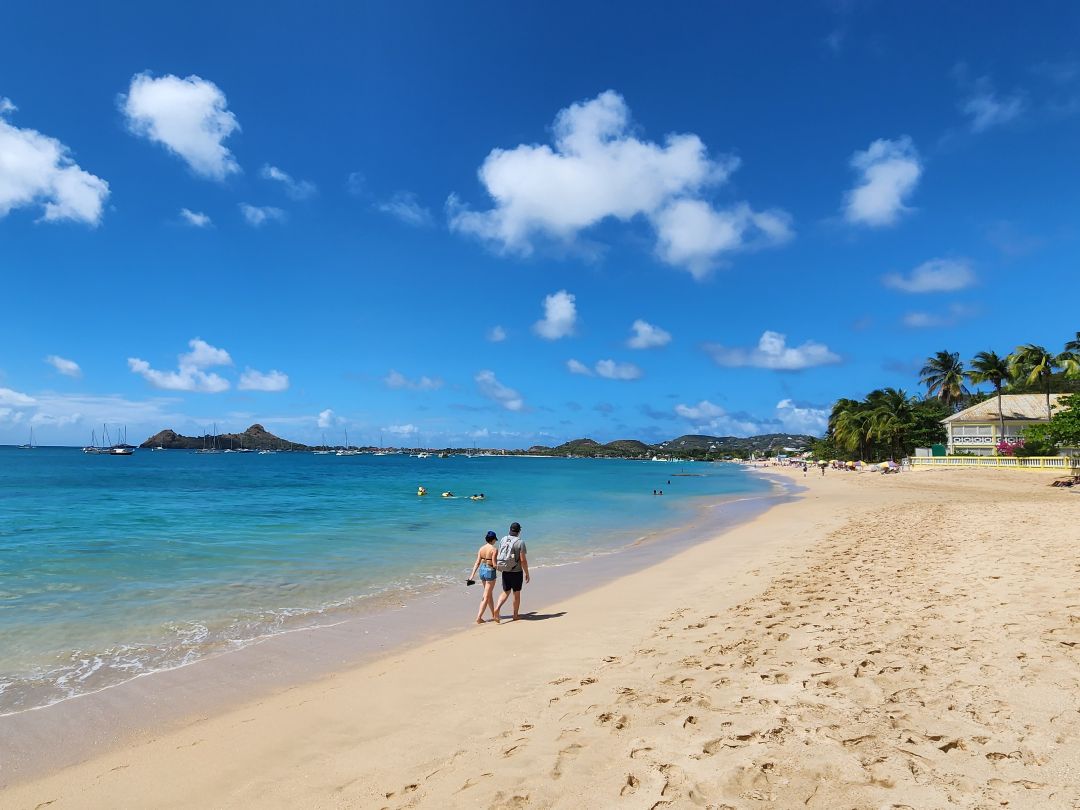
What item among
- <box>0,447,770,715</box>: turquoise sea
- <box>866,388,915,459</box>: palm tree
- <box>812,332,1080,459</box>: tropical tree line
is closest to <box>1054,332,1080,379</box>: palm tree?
<box>812,332,1080,459</box>: tropical tree line

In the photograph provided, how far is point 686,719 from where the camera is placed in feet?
15.8

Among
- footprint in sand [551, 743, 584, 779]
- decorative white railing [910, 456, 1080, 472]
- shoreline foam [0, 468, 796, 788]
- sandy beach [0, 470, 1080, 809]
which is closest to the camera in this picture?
sandy beach [0, 470, 1080, 809]

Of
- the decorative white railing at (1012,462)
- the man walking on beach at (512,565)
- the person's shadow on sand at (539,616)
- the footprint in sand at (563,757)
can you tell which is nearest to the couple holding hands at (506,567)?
the man walking on beach at (512,565)

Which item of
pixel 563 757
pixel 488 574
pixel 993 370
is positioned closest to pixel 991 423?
pixel 993 370

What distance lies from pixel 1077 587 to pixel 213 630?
12687 mm

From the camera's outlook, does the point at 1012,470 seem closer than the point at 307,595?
No

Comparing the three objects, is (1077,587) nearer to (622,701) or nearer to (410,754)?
(622,701)

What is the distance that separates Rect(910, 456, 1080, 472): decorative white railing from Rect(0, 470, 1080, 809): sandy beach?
39.5 metres

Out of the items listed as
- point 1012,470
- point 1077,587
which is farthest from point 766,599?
point 1012,470

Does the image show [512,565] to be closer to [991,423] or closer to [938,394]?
[991,423]

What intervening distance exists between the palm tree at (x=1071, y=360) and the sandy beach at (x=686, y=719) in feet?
174

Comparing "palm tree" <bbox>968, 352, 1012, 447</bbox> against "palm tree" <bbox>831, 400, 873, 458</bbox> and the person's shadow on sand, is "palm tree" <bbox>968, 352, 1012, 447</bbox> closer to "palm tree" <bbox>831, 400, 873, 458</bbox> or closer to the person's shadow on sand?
"palm tree" <bbox>831, 400, 873, 458</bbox>

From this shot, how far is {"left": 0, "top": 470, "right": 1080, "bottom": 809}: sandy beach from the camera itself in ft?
12.7

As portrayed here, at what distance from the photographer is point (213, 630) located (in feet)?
30.2
